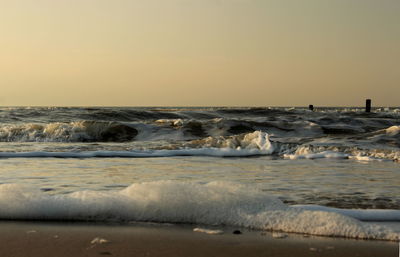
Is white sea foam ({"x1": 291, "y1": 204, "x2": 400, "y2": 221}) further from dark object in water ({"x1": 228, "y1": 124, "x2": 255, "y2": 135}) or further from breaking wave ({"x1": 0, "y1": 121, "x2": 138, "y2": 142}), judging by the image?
dark object in water ({"x1": 228, "y1": 124, "x2": 255, "y2": 135})

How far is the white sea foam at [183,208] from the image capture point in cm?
288

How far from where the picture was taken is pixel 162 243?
8.42ft

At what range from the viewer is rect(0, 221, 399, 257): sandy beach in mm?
2400

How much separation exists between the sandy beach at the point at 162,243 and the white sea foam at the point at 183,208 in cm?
14

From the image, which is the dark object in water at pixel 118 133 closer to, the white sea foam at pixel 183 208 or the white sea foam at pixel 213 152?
the white sea foam at pixel 213 152

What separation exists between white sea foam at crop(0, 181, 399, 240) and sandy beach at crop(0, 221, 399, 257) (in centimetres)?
14

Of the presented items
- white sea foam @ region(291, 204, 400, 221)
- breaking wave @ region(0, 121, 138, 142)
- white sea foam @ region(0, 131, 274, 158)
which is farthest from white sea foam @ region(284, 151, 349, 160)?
breaking wave @ region(0, 121, 138, 142)

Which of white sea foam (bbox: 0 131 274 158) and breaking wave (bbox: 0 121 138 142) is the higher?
white sea foam (bbox: 0 131 274 158)

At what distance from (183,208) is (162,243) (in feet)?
1.89

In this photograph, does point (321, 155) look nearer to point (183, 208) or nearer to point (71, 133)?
point (183, 208)

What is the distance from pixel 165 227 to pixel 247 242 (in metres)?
0.53

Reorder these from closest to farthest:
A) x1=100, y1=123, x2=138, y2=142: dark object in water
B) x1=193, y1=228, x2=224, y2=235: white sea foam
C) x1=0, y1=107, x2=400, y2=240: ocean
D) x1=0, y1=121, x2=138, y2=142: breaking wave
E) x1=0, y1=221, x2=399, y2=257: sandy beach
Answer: x1=0, y1=221, x2=399, y2=257: sandy beach < x1=193, y1=228, x2=224, y2=235: white sea foam < x1=0, y1=107, x2=400, y2=240: ocean < x1=0, y1=121, x2=138, y2=142: breaking wave < x1=100, y1=123, x2=138, y2=142: dark object in water

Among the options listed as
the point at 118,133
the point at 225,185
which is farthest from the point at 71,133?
the point at 225,185

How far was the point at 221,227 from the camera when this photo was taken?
2.92 meters
